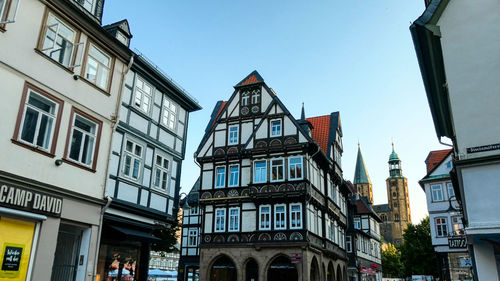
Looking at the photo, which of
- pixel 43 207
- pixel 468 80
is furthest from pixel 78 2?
pixel 468 80

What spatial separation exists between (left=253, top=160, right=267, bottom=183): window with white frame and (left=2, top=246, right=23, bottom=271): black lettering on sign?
792 inches

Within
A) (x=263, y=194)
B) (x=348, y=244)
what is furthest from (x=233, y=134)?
(x=348, y=244)

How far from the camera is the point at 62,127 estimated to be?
38.8 feet

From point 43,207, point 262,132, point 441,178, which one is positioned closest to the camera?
point 43,207

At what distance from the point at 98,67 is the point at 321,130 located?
24614 millimetres

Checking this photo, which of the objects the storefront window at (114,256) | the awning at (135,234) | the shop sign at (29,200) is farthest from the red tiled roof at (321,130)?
the shop sign at (29,200)

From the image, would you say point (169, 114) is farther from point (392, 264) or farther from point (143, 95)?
point (392, 264)

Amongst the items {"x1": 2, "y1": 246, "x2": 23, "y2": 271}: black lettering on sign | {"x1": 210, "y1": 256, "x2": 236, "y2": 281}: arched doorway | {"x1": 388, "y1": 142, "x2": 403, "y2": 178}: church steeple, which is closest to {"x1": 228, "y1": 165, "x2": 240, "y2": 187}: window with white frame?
{"x1": 210, "y1": 256, "x2": 236, "y2": 281}: arched doorway

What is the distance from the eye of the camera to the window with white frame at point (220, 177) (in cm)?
3111

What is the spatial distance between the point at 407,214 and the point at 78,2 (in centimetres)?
13430

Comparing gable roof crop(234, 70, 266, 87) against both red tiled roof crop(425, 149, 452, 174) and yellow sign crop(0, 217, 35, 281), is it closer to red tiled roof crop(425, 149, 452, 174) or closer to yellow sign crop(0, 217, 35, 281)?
red tiled roof crop(425, 149, 452, 174)

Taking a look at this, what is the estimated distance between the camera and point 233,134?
32156mm

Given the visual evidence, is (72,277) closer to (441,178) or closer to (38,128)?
(38,128)

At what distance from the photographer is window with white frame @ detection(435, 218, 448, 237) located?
34281 millimetres
